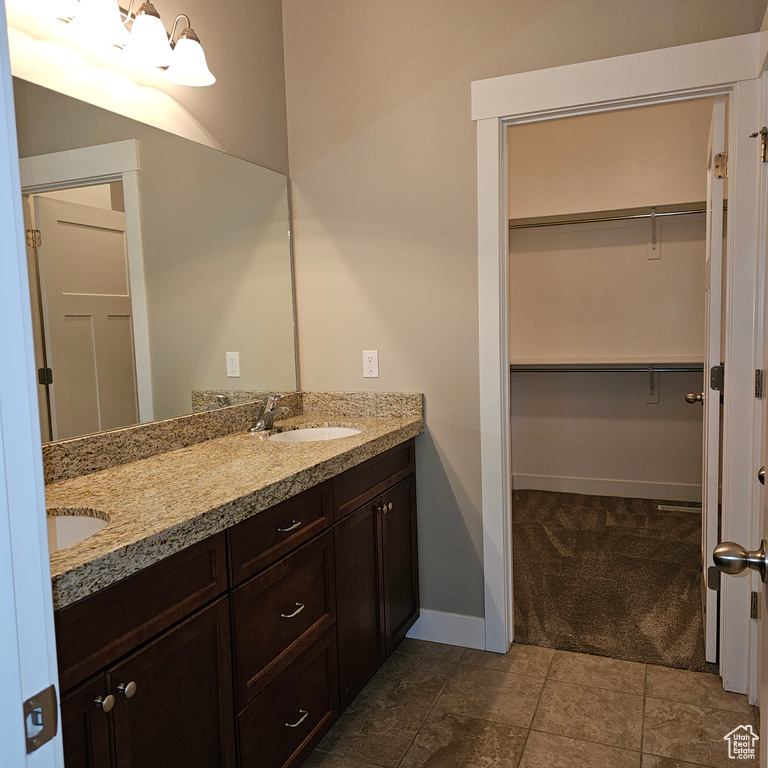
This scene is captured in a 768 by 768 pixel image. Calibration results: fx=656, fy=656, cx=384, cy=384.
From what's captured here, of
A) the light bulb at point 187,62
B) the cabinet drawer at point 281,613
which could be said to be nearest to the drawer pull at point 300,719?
the cabinet drawer at point 281,613

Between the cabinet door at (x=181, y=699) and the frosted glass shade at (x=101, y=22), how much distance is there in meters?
1.54

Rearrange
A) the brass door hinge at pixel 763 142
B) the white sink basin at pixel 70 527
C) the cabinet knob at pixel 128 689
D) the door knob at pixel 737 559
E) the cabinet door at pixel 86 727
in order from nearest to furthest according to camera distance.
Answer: the door knob at pixel 737 559
the cabinet door at pixel 86 727
the cabinet knob at pixel 128 689
the white sink basin at pixel 70 527
the brass door hinge at pixel 763 142

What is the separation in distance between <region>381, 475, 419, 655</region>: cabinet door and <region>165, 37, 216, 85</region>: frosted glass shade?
1507 millimetres

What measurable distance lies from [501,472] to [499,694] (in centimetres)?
77

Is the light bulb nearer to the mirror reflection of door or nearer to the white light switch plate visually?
the mirror reflection of door

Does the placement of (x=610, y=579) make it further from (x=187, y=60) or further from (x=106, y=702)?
(x=187, y=60)

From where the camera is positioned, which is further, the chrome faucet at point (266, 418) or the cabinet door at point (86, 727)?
the chrome faucet at point (266, 418)

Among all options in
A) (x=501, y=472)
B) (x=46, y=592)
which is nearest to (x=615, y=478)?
(x=501, y=472)

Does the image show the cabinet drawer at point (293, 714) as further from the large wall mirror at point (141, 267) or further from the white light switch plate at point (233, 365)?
the white light switch plate at point (233, 365)

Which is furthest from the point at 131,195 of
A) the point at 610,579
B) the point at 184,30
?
the point at 610,579

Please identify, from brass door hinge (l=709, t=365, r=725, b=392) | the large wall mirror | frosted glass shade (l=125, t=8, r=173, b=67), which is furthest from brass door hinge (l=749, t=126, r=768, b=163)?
frosted glass shade (l=125, t=8, r=173, b=67)

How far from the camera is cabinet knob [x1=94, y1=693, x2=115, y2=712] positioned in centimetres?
112

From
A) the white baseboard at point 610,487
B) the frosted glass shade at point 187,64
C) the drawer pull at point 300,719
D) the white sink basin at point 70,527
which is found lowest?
the white baseboard at point 610,487

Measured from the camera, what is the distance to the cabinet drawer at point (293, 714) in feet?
5.17
